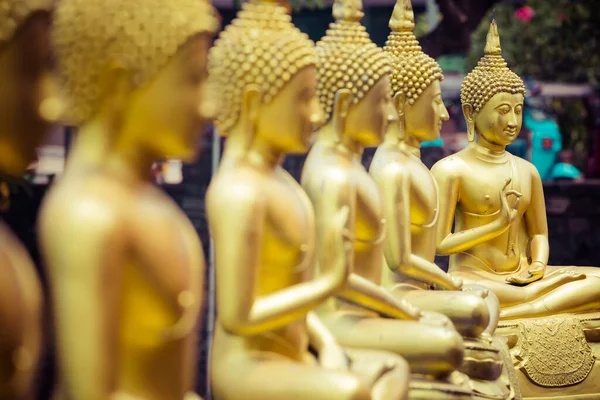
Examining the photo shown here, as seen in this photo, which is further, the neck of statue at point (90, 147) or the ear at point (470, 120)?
the ear at point (470, 120)

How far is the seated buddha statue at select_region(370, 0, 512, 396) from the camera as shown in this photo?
426 cm

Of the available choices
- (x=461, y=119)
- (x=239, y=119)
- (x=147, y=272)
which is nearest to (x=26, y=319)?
(x=147, y=272)

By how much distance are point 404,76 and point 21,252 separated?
7.83 feet

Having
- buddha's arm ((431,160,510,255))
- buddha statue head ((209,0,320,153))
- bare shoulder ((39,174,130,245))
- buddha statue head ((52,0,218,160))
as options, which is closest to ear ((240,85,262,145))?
buddha statue head ((209,0,320,153))

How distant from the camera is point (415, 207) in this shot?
4.43 metres

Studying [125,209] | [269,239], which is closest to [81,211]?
[125,209]

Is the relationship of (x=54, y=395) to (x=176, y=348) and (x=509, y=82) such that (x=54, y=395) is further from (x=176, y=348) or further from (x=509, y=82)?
(x=509, y=82)

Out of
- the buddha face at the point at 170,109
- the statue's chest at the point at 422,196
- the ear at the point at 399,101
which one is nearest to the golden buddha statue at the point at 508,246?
the statue's chest at the point at 422,196

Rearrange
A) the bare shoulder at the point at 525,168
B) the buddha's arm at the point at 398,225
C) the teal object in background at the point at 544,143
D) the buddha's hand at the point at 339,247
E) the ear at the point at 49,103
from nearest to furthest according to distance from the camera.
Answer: the ear at the point at 49,103
the buddha's hand at the point at 339,247
the buddha's arm at the point at 398,225
the bare shoulder at the point at 525,168
the teal object in background at the point at 544,143

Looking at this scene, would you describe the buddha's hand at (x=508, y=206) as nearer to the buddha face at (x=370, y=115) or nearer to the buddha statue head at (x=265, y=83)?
the buddha face at (x=370, y=115)

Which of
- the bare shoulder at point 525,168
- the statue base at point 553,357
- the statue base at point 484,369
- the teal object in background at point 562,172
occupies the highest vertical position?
the bare shoulder at point 525,168

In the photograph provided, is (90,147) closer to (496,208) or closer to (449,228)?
(449,228)

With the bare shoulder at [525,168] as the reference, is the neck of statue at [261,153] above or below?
above

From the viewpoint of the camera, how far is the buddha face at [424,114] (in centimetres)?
453
